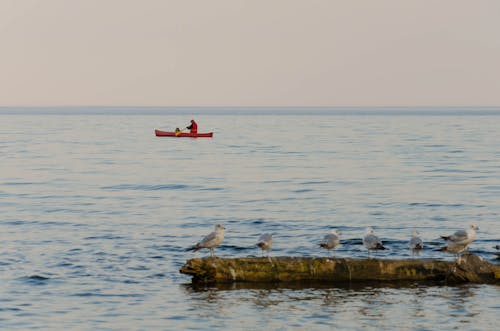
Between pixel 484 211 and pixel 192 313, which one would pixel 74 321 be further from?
pixel 484 211

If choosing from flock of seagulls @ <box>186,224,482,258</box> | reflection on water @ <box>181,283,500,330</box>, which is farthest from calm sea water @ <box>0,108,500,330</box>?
flock of seagulls @ <box>186,224,482,258</box>

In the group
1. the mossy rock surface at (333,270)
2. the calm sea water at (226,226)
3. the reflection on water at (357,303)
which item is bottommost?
the calm sea water at (226,226)

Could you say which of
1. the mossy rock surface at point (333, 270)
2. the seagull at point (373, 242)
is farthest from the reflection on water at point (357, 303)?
the seagull at point (373, 242)

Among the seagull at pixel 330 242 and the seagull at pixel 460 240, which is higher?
the seagull at pixel 460 240

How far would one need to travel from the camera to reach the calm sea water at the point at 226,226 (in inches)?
827

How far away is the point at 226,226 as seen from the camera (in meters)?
36.2

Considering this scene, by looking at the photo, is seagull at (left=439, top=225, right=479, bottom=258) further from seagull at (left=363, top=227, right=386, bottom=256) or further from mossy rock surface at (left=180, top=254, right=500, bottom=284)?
seagull at (left=363, top=227, right=386, bottom=256)

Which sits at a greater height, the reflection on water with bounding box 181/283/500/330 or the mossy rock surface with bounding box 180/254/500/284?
the mossy rock surface with bounding box 180/254/500/284

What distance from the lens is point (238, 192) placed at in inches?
1956

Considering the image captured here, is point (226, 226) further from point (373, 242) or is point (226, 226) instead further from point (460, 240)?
point (460, 240)

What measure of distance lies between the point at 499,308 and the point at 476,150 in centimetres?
6559

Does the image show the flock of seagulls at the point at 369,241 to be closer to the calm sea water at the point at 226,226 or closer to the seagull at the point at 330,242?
the seagull at the point at 330,242

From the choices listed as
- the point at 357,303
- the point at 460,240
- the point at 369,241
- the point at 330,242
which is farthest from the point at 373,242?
the point at 357,303

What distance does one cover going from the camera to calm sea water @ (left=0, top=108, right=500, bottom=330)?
2100 centimetres
